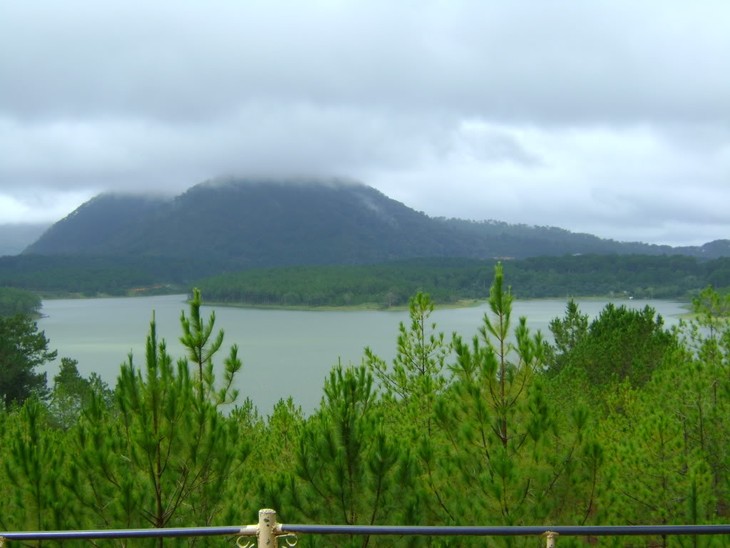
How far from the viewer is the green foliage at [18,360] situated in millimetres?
31438

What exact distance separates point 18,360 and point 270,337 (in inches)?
1327

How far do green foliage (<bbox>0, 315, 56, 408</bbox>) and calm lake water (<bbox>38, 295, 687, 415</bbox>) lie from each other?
5.53 m

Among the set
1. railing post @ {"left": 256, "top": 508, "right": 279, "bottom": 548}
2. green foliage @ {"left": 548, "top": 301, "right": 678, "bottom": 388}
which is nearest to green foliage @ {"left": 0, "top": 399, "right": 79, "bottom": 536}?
railing post @ {"left": 256, "top": 508, "right": 279, "bottom": 548}

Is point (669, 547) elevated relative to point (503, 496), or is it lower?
lower

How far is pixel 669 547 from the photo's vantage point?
7934mm

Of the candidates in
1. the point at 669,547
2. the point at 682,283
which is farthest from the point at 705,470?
the point at 682,283

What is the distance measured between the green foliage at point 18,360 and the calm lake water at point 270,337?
218 inches

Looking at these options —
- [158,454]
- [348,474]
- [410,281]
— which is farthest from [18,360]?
[410,281]

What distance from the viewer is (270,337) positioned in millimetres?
64812

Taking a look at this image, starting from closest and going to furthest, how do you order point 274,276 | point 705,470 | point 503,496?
point 503,496
point 705,470
point 274,276

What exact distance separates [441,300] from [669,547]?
313ft

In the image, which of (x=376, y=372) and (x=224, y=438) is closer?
(x=224, y=438)

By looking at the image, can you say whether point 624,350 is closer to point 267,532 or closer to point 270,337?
point 267,532

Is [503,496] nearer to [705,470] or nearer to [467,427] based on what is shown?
[467,427]
